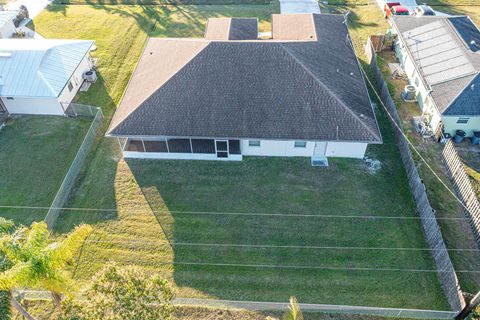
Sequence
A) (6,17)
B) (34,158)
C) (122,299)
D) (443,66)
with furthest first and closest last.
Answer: (6,17)
(443,66)
(34,158)
(122,299)

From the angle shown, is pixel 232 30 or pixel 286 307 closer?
pixel 286 307

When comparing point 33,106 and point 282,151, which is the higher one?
point 282,151

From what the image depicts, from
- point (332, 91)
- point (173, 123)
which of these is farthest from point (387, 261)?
point (173, 123)

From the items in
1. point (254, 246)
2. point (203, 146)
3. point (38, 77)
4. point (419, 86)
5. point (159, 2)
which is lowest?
point (254, 246)

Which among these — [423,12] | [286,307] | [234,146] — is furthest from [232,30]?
[286,307]

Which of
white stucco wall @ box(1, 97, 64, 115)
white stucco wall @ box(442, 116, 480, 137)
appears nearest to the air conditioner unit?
white stucco wall @ box(1, 97, 64, 115)

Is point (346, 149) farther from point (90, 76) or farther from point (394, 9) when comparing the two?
point (394, 9)

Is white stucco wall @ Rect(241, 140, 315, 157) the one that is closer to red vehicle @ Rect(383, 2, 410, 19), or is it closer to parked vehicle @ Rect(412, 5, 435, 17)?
red vehicle @ Rect(383, 2, 410, 19)

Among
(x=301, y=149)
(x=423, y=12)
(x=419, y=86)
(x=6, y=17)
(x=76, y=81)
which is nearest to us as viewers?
(x=301, y=149)
